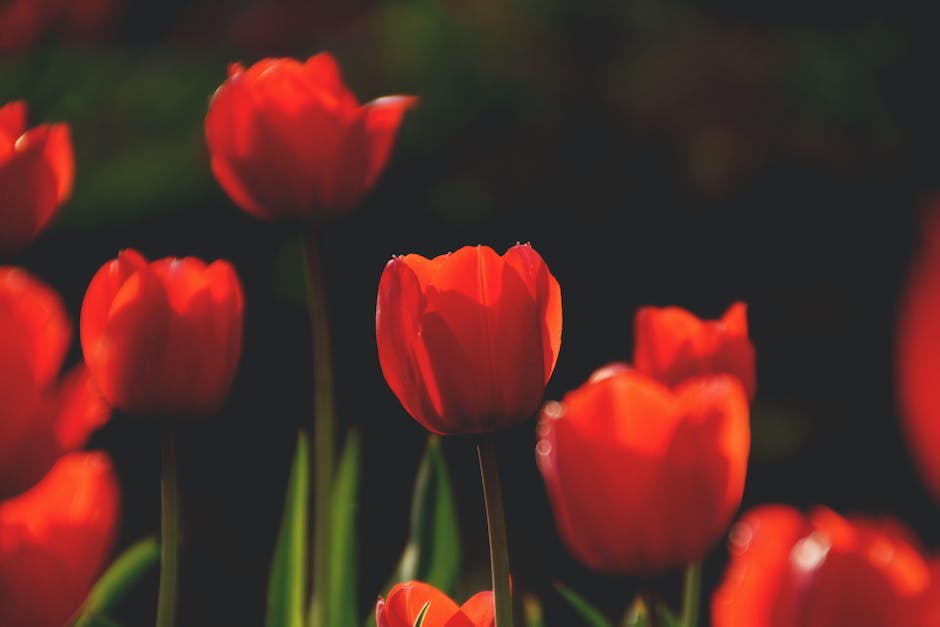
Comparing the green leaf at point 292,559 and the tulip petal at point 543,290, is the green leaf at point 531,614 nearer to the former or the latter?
the green leaf at point 292,559

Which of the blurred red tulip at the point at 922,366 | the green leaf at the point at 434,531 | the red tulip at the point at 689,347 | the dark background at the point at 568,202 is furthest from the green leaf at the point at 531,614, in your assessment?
the dark background at the point at 568,202

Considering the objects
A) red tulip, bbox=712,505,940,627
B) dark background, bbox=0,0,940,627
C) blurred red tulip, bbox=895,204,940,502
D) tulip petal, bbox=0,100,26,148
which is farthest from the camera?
dark background, bbox=0,0,940,627

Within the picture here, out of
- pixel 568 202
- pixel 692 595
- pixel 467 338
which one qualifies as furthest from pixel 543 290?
pixel 568 202

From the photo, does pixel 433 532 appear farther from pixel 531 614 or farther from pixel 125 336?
pixel 125 336

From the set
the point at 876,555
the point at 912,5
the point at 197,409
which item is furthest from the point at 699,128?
the point at 876,555

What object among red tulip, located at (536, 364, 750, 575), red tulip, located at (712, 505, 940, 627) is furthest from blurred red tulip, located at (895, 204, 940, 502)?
red tulip, located at (536, 364, 750, 575)

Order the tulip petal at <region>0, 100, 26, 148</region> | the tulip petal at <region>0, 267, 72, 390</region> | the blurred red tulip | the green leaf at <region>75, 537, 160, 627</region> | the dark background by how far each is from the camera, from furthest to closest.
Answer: the dark background < the green leaf at <region>75, 537, 160, 627</region> < the tulip petal at <region>0, 100, 26, 148</region> < the tulip petal at <region>0, 267, 72, 390</region> < the blurred red tulip

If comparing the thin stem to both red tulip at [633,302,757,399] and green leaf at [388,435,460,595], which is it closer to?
red tulip at [633,302,757,399]

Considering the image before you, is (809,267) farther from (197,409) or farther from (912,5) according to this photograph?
(197,409)
